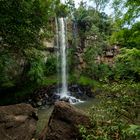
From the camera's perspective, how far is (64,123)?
12.0 meters

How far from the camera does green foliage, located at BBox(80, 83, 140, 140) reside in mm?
9828

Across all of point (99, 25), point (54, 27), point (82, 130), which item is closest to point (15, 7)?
point (82, 130)

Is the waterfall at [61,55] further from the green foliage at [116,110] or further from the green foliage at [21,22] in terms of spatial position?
the green foliage at [116,110]

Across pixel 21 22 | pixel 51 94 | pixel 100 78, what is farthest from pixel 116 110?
pixel 51 94

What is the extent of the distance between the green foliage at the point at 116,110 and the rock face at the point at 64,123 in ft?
2.81

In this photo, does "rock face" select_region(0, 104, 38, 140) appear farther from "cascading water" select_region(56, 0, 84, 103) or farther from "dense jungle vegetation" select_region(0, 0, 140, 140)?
"cascading water" select_region(56, 0, 84, 103)

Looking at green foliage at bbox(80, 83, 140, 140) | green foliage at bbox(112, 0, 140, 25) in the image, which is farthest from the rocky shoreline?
green foliage at bbox(112, 0, 140, 25)

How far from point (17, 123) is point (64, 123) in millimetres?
2021

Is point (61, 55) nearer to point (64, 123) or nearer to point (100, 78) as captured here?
point (100, 78)

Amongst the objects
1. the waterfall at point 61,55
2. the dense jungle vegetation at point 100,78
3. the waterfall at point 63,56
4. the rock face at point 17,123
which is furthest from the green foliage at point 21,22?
the waterfall at point 61,55

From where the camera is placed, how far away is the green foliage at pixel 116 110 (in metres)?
9.83

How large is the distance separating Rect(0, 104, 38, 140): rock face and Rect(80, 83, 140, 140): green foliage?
292 cm

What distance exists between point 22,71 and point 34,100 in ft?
10.9

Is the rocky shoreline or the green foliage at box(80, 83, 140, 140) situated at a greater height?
the green foliage at box(80, 83, 140, 140)
